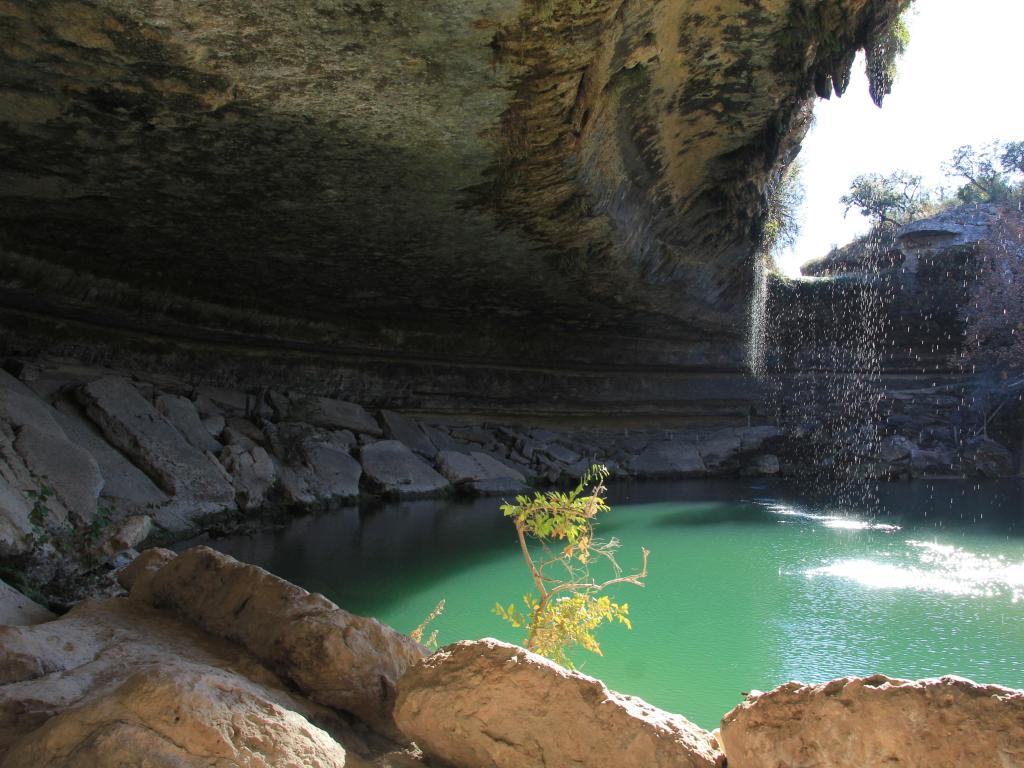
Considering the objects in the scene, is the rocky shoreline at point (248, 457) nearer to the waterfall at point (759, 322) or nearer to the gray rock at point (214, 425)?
the gray rock at point (214, 425)

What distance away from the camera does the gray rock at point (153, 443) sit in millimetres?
9484

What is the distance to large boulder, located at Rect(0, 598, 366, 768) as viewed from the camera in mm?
2055

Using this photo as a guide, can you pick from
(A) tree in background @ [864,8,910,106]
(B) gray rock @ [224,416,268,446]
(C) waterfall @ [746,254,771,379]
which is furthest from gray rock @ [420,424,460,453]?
(A) tree in background @ [864,8,910,106]

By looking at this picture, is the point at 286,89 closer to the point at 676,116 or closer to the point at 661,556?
the point at 676,116

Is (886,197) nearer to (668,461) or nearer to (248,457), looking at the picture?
(668,461)

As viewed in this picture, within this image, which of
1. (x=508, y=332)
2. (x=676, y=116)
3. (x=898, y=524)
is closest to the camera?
(x=676, y=116)

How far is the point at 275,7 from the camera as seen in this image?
4.80m

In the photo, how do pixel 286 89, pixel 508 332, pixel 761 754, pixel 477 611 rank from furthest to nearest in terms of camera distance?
pixel 508 332 < pixel 477 611 < pixel 286 89 < pixel 761 754

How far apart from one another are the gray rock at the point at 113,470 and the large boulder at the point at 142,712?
5802 millimetres

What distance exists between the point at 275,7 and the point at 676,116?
471cm

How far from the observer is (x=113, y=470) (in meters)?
8.81

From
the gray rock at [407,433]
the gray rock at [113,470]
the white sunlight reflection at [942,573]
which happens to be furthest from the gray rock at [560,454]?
the gray rock at [113,470]

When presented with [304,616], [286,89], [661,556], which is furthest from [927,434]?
[304,616]

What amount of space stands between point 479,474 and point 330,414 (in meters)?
2.93
